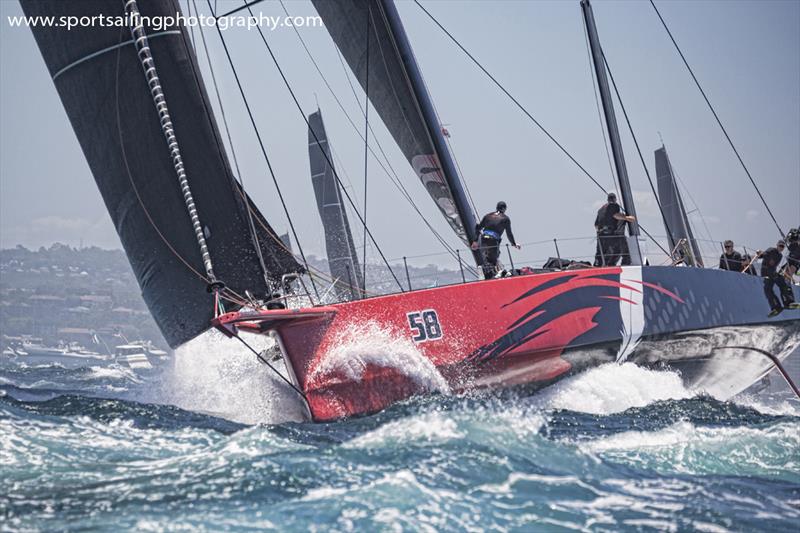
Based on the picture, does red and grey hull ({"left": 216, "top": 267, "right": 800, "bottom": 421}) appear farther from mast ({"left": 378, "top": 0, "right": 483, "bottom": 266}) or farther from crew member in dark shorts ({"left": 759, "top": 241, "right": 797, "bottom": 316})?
crew member in dark shorts ({"left": 759, "top": 241, "right": 797, "bottom": 316})

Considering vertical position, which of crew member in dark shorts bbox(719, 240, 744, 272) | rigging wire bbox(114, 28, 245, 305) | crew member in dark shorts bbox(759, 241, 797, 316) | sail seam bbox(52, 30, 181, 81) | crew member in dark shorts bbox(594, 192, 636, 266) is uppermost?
sail seam bbox(52, 30, 181, 81)

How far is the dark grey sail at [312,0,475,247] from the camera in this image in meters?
7.74

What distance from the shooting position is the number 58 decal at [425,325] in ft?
20.1

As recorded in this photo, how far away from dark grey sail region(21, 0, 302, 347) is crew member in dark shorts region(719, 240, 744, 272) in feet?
19.9

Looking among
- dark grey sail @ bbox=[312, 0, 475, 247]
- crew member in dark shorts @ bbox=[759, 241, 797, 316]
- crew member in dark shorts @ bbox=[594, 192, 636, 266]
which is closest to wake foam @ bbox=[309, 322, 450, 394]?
dark grey sail @ bbox=[312, 0, 475, 247]

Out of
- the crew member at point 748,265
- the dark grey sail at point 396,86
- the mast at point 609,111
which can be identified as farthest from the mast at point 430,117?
the crew member at point 748,265

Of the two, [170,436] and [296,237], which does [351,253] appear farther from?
[170,436]

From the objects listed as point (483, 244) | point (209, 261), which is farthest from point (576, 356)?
point (209, 261)

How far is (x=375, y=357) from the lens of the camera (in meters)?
6.02

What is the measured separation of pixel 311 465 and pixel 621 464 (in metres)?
1.84

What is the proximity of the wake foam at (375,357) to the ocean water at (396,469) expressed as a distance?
100 mm

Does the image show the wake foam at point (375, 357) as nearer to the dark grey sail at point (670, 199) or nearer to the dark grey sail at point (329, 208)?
the dark grey sail at point (329, 208)

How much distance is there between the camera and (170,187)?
621 centimetres

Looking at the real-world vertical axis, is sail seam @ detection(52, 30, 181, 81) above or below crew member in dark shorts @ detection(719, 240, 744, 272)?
above
